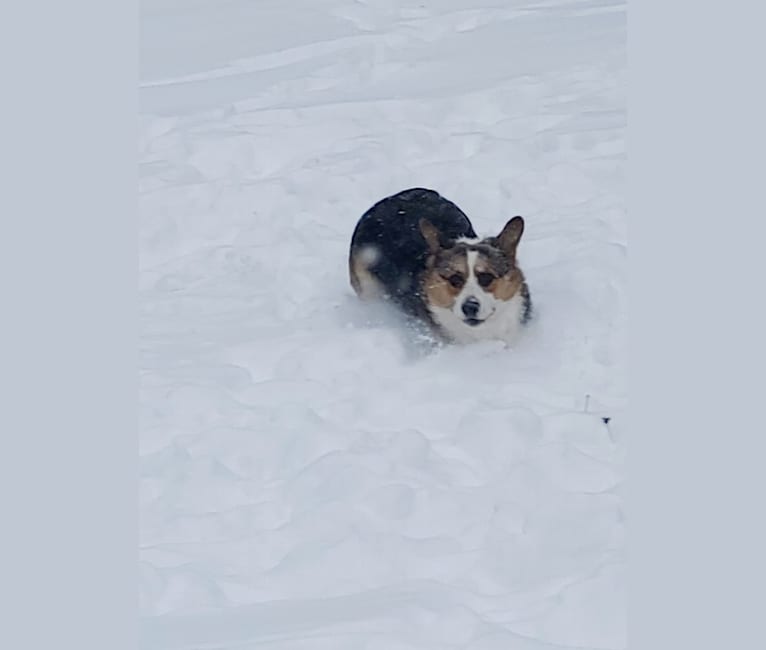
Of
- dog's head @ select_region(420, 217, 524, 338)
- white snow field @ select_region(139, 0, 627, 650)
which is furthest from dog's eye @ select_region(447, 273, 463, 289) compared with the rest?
white snow field @ select_region(139, 0, 627, 650)

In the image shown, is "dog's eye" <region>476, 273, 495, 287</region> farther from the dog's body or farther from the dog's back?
the dog's back

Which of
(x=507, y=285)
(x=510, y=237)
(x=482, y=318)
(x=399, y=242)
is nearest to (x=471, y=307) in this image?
(x=482, y=318)

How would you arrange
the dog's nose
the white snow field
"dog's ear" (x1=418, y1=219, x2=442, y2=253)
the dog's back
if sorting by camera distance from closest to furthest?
the white snow field → the dog's nose → "dog's ear" (x1=418, y1=219, x2=442, y2=253) → the dog's back

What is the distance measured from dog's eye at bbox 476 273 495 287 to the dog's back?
29 centimetres

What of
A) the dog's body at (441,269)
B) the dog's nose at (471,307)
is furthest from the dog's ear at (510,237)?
the dog's nose at (471,307)

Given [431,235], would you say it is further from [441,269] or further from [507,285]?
[507,285]

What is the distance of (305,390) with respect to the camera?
14.6ft

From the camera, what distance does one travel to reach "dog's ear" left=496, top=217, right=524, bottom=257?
478 centimetres

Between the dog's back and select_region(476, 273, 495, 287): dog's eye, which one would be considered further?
the dog's back

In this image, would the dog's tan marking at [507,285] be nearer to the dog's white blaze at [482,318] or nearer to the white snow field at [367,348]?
the dog's white blaze at [482,318]

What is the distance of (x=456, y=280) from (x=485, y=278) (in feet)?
0.38

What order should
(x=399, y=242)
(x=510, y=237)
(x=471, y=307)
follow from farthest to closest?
1. (x=399, y=242)
2. (x=510, y=237)
3. (x=471, y=307)

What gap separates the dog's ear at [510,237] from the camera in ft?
15.7

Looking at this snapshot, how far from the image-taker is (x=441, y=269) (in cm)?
483
